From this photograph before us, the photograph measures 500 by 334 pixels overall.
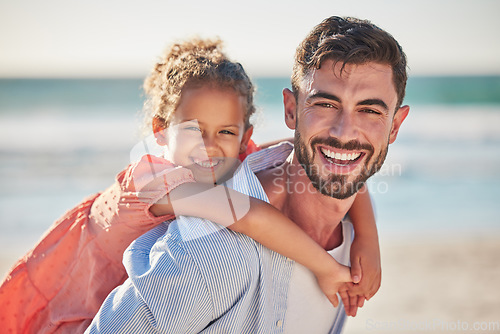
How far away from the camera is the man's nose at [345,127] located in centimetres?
230

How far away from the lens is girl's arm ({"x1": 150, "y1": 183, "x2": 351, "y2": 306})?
219 cm

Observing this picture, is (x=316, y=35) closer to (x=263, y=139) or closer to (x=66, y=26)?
(x=263, y=139)

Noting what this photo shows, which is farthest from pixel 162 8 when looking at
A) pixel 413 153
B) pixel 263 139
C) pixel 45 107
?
pixel 413 153

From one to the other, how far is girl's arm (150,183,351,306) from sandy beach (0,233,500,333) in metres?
2.87

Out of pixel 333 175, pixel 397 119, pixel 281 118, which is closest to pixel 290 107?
pixel 333 175

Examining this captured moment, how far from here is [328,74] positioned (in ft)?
7.63

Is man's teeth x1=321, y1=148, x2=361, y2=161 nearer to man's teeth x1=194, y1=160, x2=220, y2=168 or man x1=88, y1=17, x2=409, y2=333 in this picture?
man x1=88, y1=17, x2=409, y2=333

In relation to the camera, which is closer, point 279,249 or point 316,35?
point 279,249

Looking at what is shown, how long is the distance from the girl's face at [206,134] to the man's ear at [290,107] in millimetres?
349

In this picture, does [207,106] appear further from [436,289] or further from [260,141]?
[260,141]

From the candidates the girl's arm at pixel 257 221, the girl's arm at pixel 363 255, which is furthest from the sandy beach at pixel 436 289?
the girl's arm at pixel 257 221

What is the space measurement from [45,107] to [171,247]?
73.1 ft

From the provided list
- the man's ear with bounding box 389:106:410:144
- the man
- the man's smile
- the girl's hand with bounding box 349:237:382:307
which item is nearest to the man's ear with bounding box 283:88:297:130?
the man

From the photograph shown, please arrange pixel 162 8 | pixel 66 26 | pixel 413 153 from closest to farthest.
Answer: pixel 413 153 < pixel 162 8 < pixel 66 26
